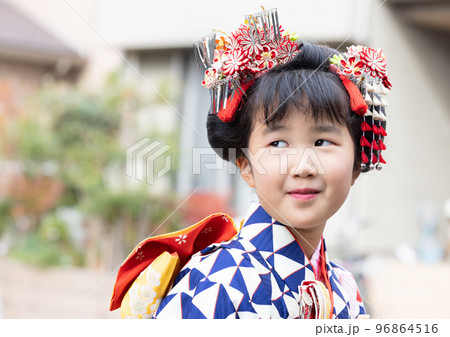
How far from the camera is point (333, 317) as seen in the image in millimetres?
1011

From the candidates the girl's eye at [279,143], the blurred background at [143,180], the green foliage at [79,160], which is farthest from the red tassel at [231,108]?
the green foliage at [79,160]

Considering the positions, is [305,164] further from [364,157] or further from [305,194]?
[364,157]

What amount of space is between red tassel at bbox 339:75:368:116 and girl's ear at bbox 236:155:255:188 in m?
0.22

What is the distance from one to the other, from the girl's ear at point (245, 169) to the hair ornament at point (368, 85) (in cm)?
21

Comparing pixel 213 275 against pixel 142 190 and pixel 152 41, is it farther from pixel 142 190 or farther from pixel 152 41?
pixel 152 41

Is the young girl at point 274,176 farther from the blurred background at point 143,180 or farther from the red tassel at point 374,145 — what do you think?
the blurred background at point 143,180

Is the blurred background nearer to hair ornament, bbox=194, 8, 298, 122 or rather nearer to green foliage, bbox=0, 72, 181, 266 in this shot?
green foliage, bbox=0, 72, 181, 266

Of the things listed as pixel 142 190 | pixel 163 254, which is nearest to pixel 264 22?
pixel 163 254

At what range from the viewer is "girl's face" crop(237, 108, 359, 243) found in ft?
3.18

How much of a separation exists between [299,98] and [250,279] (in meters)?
0.32

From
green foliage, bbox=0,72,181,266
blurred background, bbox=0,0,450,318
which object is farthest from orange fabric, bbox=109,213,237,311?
green foliage, bbox=0,72,181,266

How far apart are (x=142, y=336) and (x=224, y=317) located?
150 millimetres

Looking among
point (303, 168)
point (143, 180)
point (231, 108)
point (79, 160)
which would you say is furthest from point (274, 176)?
point (79, 160)

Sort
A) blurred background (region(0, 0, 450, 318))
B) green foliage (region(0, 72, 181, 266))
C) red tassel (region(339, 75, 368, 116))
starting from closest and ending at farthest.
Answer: red tassel (region(339, 75, 368, 116)), blurred background (region(0, 0, 450, 318)), green foliage (region(0, 72, 181, 266))
